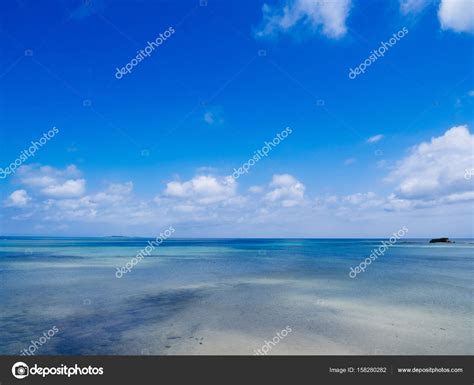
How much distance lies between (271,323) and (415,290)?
39.3 feet

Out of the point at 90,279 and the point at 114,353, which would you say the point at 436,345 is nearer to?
the point at 114,353

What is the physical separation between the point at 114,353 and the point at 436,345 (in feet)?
32.2

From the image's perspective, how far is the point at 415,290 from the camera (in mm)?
19812

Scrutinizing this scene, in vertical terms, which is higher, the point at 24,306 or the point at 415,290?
the point at 24,306

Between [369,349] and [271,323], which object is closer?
[369,349]

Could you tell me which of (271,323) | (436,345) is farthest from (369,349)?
(271,323)

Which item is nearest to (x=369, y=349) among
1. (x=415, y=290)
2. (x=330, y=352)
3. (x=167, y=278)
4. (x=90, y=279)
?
(x=330, y=352)

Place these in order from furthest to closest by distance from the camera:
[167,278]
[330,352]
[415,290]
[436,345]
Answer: [167,278] < [415,290] < [436,345] < [330,352]

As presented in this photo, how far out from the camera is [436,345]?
10320 millimetres

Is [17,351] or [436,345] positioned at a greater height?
[17,351]
